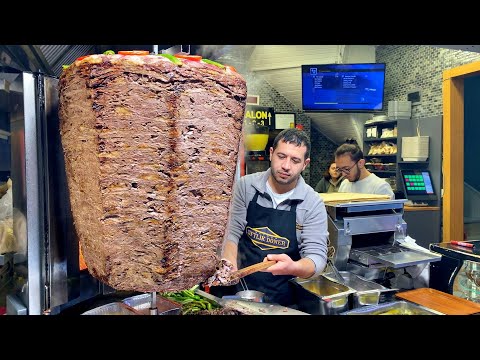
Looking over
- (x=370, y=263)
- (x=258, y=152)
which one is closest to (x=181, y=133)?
(x=370, y=263)

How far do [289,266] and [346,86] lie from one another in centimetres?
355

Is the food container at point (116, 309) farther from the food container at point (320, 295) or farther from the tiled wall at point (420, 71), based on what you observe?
the tiled wall at point (420, 71)

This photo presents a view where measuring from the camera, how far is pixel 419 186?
5.05m

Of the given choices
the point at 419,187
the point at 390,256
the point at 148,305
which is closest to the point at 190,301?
the point at 148,305

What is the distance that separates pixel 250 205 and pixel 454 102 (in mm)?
3718

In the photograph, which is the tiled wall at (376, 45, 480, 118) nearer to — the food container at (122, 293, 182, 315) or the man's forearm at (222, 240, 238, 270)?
the man's forearm at (222, 240, 238, 270)

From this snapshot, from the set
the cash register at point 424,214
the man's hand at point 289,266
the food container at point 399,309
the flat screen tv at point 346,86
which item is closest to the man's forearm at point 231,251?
the man's hand at point 289,266

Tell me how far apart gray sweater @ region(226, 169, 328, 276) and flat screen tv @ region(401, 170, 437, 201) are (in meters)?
3.60

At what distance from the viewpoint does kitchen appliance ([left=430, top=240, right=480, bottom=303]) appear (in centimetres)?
224

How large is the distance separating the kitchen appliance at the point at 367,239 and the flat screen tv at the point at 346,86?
246 centimetres

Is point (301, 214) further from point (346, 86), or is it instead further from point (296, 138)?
point (346, 86)

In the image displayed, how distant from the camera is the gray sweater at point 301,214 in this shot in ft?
6.12
